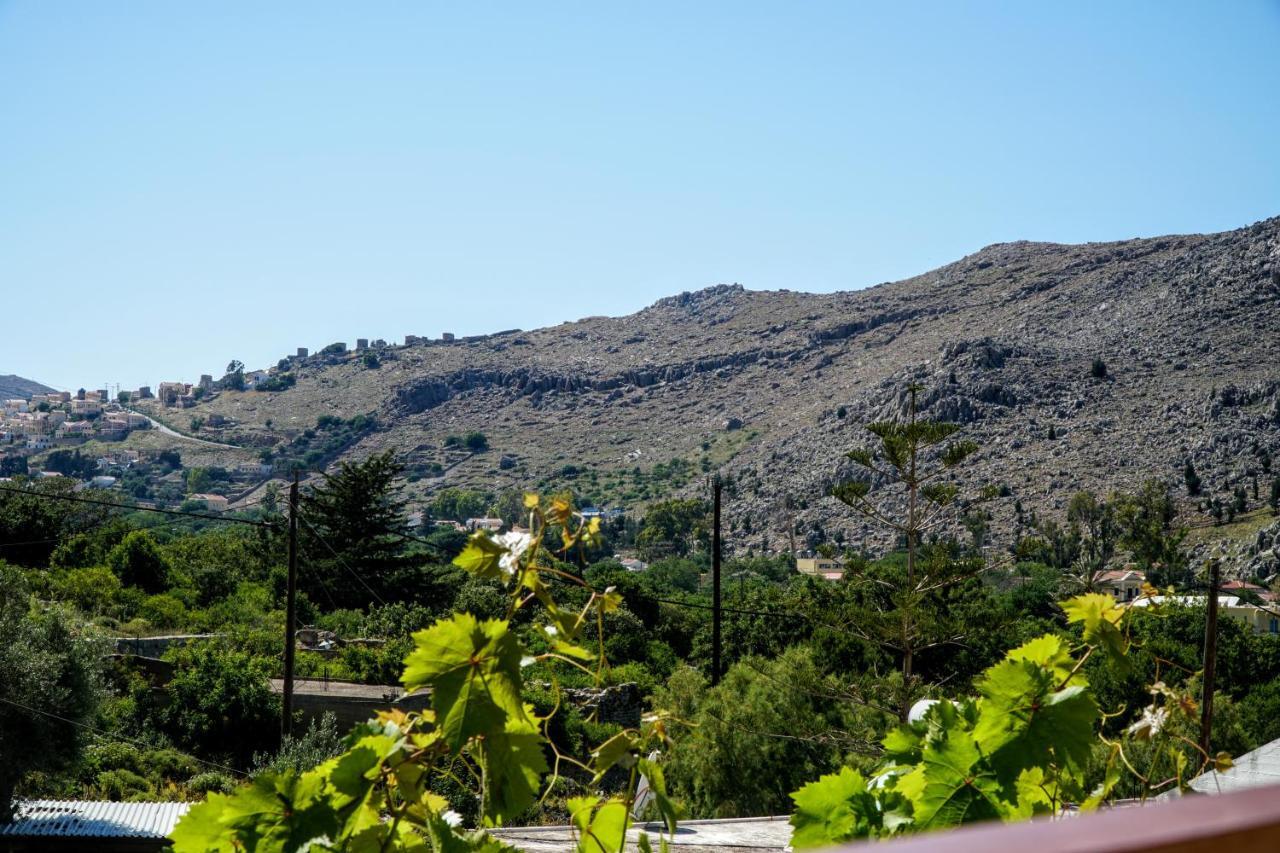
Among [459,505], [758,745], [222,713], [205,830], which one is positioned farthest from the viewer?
[459,505]

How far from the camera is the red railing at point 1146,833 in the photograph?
0.41 m

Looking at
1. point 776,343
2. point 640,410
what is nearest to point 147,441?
point 640,410

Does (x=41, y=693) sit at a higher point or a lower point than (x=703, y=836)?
lower

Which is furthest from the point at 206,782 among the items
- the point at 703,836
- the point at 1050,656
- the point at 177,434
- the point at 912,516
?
the point at 177,434

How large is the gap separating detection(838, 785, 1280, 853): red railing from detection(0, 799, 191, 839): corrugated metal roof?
40.4 ft

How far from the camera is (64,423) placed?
105812 mm

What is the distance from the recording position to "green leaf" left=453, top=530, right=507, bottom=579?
46.9 inches

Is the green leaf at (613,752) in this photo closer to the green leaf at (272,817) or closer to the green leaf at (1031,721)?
the green leaf at (272,817)

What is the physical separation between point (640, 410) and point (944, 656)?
72929 millimetres

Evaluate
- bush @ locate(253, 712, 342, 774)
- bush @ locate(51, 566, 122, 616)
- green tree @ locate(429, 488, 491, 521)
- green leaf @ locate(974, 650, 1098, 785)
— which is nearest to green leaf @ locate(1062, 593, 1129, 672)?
green leaf @ locate(974, 650, 1098, 785)

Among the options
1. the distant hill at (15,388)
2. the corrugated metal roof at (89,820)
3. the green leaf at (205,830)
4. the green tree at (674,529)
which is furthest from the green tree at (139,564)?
the distant hill at (15,388)

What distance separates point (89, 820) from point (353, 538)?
62.5 feet

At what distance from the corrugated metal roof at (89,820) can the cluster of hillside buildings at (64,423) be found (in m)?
93.8

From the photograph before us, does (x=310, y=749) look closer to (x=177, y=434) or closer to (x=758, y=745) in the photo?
(x=758, y=745)
